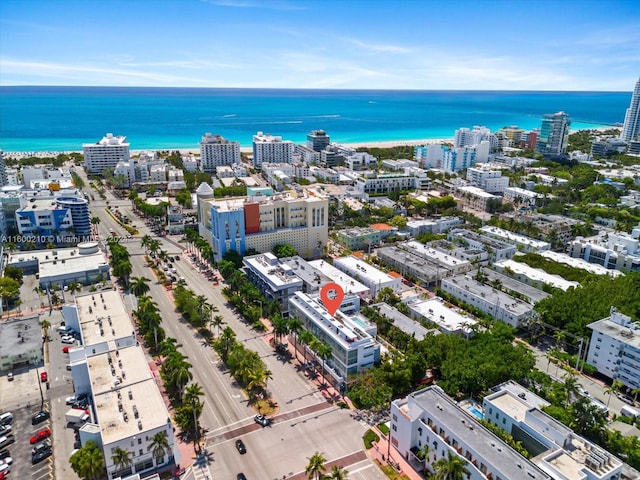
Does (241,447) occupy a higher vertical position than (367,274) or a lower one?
lower

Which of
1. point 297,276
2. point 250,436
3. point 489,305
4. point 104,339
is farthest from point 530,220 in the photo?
point 104,339

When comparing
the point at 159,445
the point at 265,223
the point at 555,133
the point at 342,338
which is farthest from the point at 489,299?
the point at 555,133

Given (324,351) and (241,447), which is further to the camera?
(324,351)

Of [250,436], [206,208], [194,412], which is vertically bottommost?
[250,436]

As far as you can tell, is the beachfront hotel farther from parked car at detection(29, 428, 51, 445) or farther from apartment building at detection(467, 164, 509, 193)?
apartment building at detection(467, 164, 509, 193)

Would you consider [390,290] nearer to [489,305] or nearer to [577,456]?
[489,305]

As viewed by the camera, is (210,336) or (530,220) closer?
(210,336)

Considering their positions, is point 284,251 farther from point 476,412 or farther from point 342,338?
point 476,412

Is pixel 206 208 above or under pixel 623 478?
above
